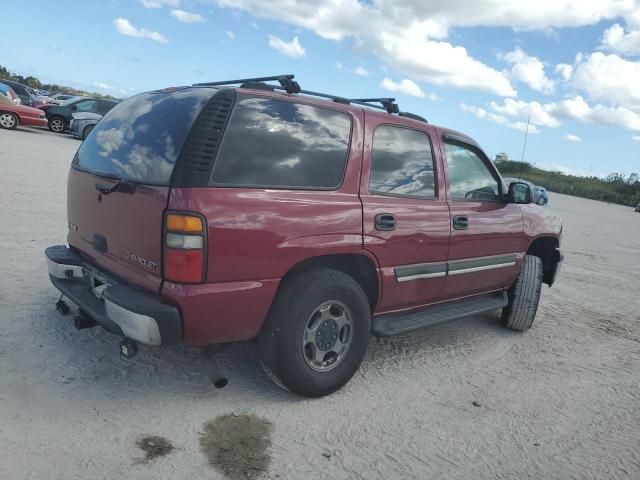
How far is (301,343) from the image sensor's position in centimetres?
324

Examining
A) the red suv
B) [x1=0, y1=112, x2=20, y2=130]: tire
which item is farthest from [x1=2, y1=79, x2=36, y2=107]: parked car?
the red suv

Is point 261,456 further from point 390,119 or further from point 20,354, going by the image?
point 390,119

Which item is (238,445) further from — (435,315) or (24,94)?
(24,94)

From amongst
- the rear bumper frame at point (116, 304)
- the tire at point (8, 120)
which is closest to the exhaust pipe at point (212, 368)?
the rear bumper frame at point (116, 304)

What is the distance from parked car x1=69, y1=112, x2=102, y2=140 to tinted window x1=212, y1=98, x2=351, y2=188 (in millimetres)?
16716

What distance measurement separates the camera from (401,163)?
12.7ft

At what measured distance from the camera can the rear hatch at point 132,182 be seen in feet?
9.59

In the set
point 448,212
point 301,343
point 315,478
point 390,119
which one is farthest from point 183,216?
point 448,212

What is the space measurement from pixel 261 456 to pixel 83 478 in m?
0.85

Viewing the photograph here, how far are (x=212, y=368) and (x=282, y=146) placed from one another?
54.2 inches

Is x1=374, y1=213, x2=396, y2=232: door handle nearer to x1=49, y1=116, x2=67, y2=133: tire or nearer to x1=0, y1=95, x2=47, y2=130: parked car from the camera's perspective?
x1=0, y1=95, x2=47, y2=130: parked car

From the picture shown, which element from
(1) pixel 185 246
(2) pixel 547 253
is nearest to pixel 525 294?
(2) pixel 547 253

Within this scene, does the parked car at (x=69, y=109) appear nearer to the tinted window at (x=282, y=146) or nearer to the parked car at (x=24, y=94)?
the parked car at (x=24, y=94)

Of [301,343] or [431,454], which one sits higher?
[301,343]
